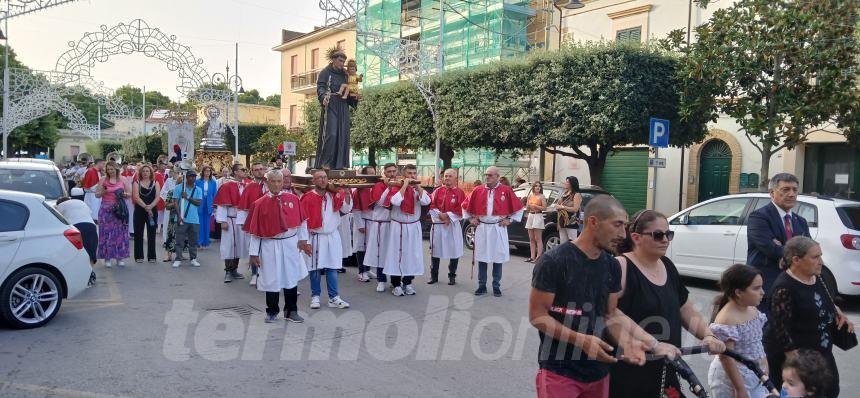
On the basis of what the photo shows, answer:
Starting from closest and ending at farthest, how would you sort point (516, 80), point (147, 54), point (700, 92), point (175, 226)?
1. point (175, 226)
2. point (700, 92)
3. point (516, 80)
4. point (147, 54)

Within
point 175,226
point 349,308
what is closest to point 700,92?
point 349,308

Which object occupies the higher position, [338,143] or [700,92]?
[700,92]

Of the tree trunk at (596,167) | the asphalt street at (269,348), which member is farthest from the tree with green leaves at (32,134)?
the asphalt street at (269,348)

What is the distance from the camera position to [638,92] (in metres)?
16.7

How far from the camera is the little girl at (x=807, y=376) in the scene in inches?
124

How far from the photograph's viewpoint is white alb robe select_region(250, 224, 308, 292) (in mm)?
7656

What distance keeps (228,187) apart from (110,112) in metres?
27.9

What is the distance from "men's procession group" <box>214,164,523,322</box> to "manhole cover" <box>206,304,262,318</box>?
0.50 metres

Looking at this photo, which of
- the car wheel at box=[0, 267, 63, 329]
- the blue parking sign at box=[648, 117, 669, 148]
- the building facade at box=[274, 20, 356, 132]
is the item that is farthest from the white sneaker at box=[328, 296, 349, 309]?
the building facade at box=[274, 20, 356, 132]

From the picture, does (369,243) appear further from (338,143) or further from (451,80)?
(451,80)

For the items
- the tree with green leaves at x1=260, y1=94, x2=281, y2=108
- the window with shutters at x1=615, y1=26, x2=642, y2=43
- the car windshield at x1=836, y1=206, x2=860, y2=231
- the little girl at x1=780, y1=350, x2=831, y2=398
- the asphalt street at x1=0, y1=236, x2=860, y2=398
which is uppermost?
the tree with green leaves at x1=260, y1=94, x2=281, y2=108

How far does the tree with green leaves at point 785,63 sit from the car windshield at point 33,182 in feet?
40.9

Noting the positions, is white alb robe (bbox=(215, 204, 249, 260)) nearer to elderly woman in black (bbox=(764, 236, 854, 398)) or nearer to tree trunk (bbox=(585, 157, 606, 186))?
elderly woman in black (bbox=(764, 236, 854, 398))

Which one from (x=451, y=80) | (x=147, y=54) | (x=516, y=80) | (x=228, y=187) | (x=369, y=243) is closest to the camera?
(x=369, y=243)
